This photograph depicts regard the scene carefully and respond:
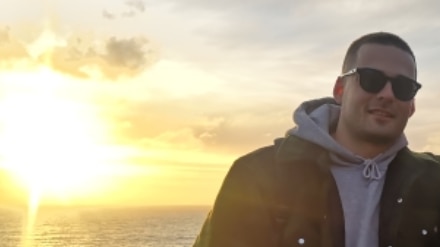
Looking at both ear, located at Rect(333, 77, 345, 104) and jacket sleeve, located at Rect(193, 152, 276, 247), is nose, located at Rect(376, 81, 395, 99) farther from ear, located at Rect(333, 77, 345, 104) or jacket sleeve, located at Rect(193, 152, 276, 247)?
jacket sleeve, located at Rect(193, 152, 276, 247)

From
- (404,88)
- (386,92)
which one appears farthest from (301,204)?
(404,88)

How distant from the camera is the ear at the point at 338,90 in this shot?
249 inches

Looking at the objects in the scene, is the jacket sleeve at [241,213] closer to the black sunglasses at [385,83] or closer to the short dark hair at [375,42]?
the black sunglasses at [385,83]

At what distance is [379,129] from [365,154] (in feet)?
1.08

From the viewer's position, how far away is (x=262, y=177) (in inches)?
231

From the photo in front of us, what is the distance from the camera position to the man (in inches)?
223

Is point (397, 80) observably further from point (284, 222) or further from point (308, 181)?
point (284, 222)

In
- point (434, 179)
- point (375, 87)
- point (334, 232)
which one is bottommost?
point (334, 232)

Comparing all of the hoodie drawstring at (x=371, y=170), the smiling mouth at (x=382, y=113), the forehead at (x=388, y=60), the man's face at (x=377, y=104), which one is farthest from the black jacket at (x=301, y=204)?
the forehead at (x=388, y=60)

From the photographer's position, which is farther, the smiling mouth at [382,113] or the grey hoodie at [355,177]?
the smiling mouth at [382,113]

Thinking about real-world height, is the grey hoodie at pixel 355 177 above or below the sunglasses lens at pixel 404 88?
below

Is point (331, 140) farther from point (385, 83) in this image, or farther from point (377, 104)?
point (385, 83)

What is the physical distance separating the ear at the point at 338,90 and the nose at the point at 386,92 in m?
0.52

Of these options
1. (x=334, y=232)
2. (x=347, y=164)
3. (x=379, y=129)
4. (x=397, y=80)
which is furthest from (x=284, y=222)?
(x=397, y=80)
